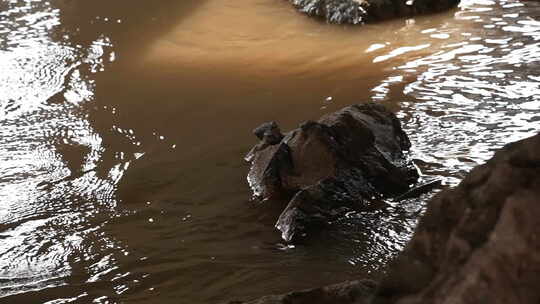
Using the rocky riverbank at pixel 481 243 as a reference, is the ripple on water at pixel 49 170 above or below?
below

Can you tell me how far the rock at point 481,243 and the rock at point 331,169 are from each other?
2.04 meters

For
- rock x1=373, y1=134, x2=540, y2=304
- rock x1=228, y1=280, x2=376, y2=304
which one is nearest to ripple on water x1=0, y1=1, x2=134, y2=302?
rock x1=228, y1=280, x2=376, y2=304

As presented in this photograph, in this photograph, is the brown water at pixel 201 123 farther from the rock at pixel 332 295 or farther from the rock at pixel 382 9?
the rock at pixel 332 295

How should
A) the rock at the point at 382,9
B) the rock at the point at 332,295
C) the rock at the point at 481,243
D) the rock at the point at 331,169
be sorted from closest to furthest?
the rock at the point at 481,243 < the rock at the point at 332,295 < the rock at the point at 331,169 < the rock at the point at 382,9

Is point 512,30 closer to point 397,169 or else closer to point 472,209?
point 397,169

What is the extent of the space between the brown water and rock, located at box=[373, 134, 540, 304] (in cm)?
158

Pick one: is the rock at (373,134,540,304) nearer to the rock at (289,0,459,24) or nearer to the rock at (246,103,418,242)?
the rock at (246,103,418,242)

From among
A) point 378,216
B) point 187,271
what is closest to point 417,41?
point 378,216

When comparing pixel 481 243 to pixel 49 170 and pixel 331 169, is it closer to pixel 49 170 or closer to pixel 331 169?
pixel 331 169

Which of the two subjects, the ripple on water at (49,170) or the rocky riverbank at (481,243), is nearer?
the rocky riverbank at (481,243)

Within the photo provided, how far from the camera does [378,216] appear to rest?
406 cm

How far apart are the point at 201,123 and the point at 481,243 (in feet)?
13.4

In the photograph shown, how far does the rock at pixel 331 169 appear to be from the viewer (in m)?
4.06

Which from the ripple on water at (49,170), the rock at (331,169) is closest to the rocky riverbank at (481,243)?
the rock at (331,169)
